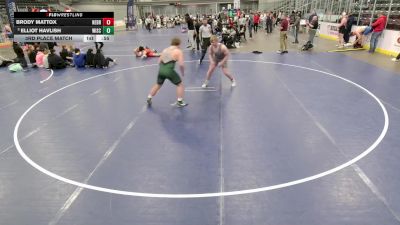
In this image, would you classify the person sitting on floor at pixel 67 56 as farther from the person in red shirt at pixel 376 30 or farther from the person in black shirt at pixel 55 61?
the person in red shirt at pixel 376 30

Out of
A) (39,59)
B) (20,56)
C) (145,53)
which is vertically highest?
(145,53)

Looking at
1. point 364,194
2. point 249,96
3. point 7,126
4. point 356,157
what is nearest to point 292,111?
point 249,96

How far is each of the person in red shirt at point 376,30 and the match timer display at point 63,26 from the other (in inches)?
505

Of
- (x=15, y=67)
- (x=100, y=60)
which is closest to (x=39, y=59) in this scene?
(x=15, y=67)

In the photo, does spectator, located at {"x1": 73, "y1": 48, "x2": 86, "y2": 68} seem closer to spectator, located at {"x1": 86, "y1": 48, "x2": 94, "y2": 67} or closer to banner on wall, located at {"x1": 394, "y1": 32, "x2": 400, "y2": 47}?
spectator, located at {"x1": 86, "y1": 48, "x2": 94, "y2": 67}

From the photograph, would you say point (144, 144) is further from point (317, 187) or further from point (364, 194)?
point (364, 194)

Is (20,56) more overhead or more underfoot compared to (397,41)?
more underfoot

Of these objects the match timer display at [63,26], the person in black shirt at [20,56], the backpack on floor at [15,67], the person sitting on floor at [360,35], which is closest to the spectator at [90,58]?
the match timer display at [63,26]

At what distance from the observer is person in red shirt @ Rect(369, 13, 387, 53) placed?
1433cm

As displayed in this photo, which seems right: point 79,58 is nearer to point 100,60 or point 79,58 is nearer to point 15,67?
point 100,60

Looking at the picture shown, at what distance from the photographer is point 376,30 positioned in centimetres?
1464

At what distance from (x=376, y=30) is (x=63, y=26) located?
1473 centimetres

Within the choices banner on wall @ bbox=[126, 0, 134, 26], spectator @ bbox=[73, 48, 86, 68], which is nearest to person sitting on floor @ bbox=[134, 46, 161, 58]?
spectator @ bbox=[73, 48, 86, 68]

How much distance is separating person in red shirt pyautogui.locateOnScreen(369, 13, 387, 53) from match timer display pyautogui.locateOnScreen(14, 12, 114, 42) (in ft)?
42.1
